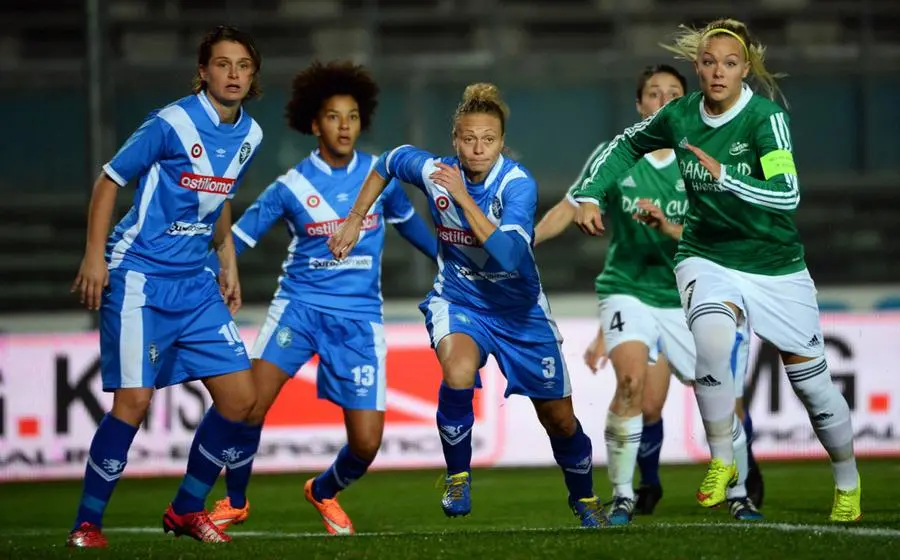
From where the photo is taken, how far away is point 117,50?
53.7ft

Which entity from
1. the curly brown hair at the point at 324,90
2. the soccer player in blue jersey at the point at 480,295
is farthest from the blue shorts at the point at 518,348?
the curly brown hair at the point at 324,90

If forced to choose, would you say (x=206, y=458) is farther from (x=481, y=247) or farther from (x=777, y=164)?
(x=777, y=164)

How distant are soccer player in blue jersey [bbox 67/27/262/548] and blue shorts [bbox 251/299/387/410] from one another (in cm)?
78

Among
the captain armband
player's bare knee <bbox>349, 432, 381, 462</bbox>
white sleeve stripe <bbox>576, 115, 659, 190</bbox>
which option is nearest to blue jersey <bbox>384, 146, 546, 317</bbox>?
white sleeve stripe <bbox>576, 115, 659, 190</bbox>

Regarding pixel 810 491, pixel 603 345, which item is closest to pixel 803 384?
pixel 603 345

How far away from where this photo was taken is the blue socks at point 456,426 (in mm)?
5984

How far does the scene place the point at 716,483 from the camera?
19.0 ft

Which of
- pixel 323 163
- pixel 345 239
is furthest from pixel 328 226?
pixel 345 239

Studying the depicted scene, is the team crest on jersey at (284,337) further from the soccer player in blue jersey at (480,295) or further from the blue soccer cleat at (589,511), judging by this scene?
the blue soccer cleat at (589,511)

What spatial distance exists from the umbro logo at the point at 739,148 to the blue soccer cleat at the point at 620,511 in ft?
6.38

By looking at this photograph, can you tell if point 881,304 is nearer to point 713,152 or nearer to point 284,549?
point 713,152

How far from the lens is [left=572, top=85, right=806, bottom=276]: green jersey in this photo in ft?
18.9

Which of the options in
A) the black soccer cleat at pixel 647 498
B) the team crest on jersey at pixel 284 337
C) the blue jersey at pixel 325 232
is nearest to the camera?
the team crest on jersey at pixel 284 337

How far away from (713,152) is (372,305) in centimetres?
206
